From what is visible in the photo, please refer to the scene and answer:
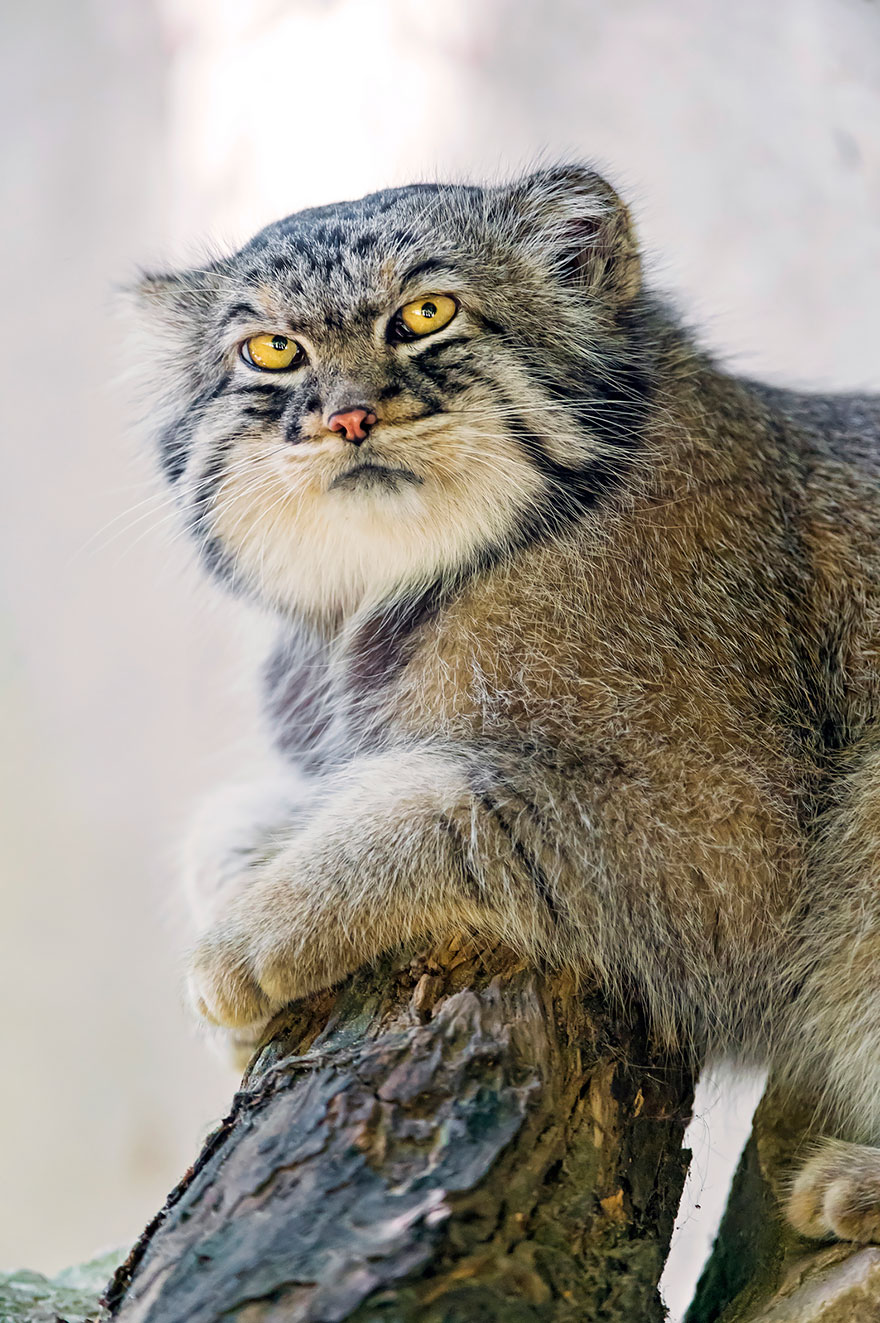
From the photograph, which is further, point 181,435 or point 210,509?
point 181,435

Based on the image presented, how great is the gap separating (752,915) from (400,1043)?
0.69m

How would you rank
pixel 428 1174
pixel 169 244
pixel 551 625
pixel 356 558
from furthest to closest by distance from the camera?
pixel 169 244 < pixel 356 558 < pixel 551 625 < pixel 428 1174

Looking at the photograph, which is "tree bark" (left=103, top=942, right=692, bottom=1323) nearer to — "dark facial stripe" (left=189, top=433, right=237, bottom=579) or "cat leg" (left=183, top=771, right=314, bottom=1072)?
"cat leg" (left=183, top=771, right=314, bottom=1072)

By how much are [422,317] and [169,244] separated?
1866 millimetres

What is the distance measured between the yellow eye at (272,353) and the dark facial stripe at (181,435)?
105 mm

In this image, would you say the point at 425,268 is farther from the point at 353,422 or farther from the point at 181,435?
the point at 181,435

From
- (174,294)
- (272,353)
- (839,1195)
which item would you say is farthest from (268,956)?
(174,294)

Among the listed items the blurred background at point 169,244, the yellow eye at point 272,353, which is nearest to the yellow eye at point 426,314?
the yellow eye at point 272,353

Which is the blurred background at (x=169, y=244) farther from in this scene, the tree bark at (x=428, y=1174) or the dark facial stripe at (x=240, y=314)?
the tree bark at (x=428, y=1174)

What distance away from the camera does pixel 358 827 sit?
2000mm

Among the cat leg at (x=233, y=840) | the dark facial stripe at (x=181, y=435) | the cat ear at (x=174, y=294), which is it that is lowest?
the cat leg at (x=233, y=840)

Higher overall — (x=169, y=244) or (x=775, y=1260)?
(x=169, y=244)

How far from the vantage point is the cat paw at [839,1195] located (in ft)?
6.15

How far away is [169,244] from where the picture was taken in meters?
3.71
